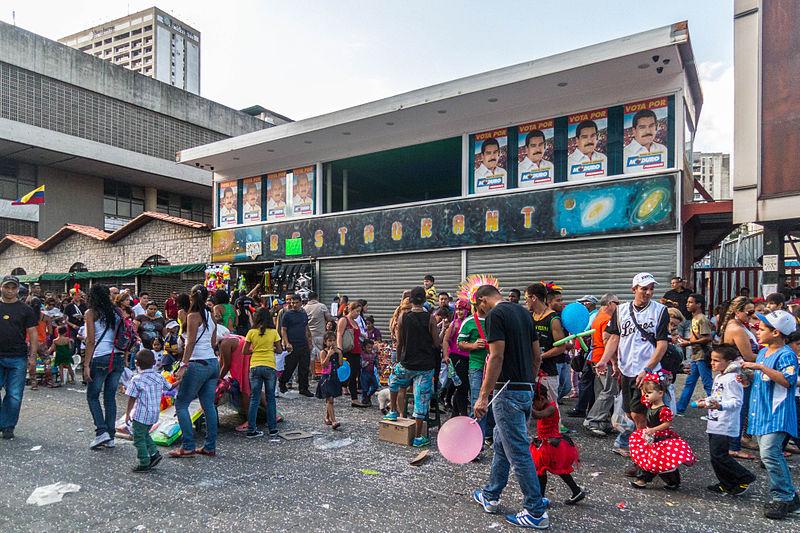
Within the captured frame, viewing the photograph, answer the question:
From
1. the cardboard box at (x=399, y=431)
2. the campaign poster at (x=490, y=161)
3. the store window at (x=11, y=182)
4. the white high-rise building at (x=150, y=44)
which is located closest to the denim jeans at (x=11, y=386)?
the cardboard box at (x=399, y=431)

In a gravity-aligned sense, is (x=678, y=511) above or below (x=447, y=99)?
below

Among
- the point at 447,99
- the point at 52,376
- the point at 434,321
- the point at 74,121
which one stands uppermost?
the point at 74,121

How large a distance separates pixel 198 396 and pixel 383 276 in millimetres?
9697

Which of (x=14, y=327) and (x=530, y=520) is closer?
(x=530, y=520)

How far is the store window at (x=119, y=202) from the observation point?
31.4 metres

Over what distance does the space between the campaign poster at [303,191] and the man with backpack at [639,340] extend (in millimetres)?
12685

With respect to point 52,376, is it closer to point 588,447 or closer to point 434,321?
point 434,321

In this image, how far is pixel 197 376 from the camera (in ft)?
18.6

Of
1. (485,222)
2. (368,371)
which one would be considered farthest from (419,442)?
(485,222)

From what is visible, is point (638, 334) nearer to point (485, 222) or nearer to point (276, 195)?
point (485, 222)

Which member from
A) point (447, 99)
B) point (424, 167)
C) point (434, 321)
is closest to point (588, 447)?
point (434, 321)

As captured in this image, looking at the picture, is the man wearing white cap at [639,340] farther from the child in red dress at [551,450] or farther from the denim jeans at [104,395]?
the denim jeans at [104,395]

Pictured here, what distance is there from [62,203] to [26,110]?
5.58 metres

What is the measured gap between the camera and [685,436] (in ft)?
22.1
